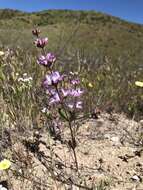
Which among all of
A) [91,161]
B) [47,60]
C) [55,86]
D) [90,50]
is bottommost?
[91,161]

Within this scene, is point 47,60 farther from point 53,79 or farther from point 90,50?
point 90,50

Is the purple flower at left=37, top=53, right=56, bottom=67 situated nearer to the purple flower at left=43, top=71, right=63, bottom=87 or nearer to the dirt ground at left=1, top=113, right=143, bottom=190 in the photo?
the purple flower at left=43, top=71, right=63, bottom=87

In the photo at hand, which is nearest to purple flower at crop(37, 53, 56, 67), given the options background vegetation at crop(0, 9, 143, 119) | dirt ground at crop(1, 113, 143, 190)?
dirt ground at crop(1, 113, 143, 190)

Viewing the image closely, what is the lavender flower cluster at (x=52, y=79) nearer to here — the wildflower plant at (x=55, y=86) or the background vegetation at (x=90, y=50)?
the wildflower plant at (x=55, y=86)

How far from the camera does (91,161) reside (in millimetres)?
3348

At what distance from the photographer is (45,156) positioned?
329 cm

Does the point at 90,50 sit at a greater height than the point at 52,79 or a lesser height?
greater

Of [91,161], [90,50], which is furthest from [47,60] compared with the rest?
[90,50]

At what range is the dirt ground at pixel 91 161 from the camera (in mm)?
3006

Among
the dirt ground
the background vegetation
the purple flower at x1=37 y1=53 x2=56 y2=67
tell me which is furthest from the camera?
the background vegetation

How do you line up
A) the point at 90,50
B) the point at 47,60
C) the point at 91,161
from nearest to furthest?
the point at 47,60 → the point at 91,161 → the point at 90,50

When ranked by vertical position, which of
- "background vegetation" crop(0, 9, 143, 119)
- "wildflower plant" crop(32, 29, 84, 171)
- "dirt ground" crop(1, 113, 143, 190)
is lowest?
"dirt ground" crop(1, 113, 143, 190)

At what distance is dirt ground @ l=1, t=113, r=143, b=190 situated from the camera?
3.01 metres

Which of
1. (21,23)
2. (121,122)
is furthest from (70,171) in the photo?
(21,23)
